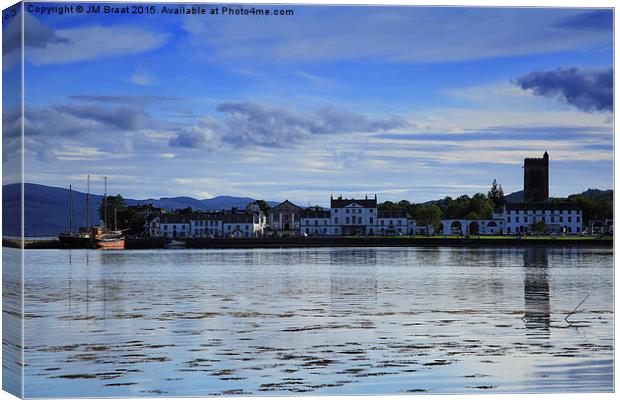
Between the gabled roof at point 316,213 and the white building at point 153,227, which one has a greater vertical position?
the gabled roof at point 316,213

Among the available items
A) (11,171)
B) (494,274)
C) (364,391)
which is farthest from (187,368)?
(494,274)

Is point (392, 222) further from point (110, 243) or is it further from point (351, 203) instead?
point (110, 243)

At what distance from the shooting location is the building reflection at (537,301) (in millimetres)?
13047

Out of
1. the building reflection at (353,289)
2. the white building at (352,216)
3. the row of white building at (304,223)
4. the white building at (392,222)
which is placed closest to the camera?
the building reflection at (353,289)

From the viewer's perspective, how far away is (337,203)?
7275cm

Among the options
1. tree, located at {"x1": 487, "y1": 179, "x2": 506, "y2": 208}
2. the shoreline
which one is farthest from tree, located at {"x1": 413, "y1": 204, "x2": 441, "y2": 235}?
tree, located at {"x1": 487, "y1": 179, "x2": 506, "y2": 208}

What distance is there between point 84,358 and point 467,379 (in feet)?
12.9

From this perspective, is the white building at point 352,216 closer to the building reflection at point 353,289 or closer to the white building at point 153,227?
Answer: the white building at point 153,227

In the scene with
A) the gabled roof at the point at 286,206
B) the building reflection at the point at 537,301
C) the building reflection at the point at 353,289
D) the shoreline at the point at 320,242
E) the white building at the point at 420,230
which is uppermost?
the gabled roof at the point at 286,206

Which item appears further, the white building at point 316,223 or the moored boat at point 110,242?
the white building at point 316,223

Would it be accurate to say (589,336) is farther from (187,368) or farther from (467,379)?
(187,368)

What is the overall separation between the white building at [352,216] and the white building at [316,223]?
0.50m

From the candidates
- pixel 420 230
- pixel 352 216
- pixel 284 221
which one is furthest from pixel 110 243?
pixel 420 230

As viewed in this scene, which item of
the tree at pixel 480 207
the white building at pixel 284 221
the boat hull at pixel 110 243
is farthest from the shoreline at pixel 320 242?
the white building at pixel 284 221
